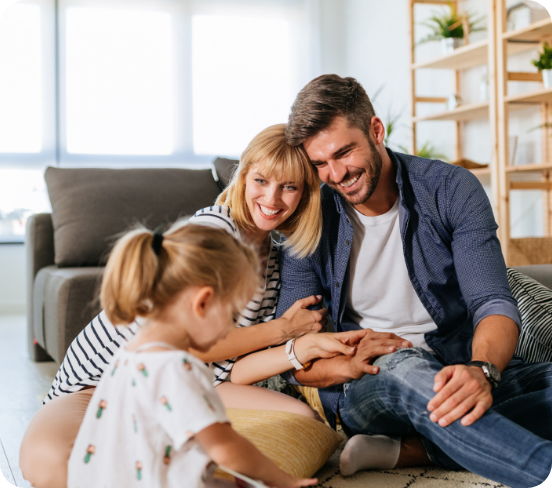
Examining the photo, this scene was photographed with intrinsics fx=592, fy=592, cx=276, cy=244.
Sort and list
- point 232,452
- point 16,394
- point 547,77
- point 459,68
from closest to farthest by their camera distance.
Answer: point 232,452, point 16,394, point 547,77, point 459,68

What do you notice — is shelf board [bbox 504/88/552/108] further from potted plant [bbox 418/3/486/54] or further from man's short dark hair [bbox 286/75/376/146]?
man's short dark hair [bbox 286/75/376/146]

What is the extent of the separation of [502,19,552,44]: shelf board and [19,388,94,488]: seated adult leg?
2570 mm

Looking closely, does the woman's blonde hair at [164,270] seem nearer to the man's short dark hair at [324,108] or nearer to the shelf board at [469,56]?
the man's short dark hair at [324,108]

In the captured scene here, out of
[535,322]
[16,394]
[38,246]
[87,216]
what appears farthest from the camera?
[38,246]

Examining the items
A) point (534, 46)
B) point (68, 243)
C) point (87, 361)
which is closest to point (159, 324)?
point (87, 361)

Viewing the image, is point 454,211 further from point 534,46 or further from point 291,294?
point 534,46

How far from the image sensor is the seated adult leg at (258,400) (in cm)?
143

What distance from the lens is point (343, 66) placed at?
17.7 feet

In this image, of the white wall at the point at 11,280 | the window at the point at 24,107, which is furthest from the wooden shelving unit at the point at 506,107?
→ the white wall at the point at 11,280

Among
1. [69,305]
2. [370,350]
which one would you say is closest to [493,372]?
[370,350]

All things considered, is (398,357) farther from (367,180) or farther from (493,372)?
(367,180)

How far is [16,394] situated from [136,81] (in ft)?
11.5

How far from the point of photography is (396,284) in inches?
56.6

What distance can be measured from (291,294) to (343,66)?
431cm
